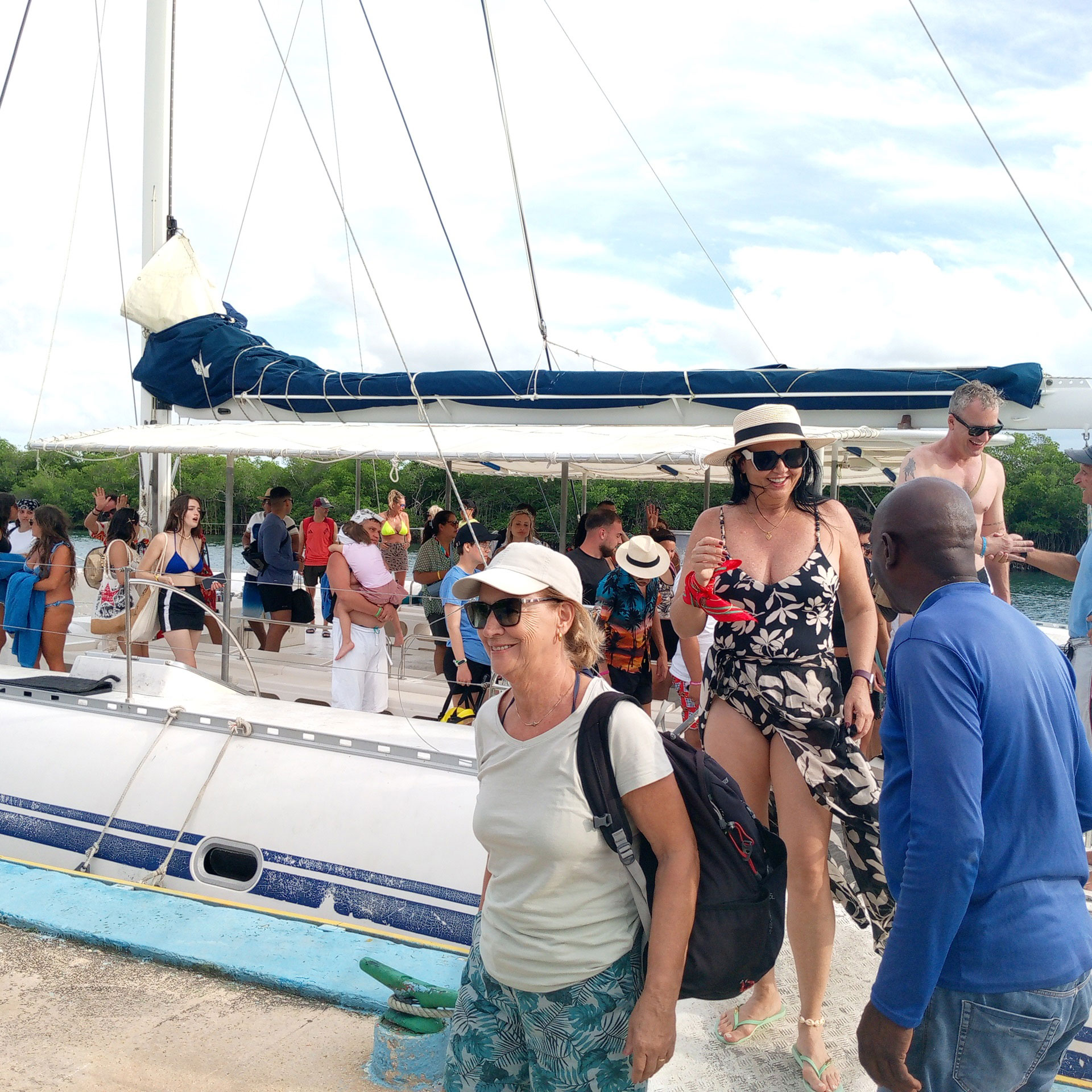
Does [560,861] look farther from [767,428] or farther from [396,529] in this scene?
[396,529]

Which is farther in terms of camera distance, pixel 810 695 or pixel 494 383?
pixel 494 383

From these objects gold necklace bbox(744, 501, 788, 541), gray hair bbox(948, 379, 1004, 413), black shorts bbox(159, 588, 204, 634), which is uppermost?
gray hair bbox(948, 379, 1004, 413)

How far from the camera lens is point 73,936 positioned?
3389 millimetres

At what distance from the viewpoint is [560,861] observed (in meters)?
1.88

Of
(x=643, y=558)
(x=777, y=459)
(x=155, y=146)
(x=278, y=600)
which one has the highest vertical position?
(x=155, y=146)

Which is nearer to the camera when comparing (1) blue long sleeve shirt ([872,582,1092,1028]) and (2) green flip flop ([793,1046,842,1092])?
(1) blue long sleeve shirt ([872,582,1092,1028])

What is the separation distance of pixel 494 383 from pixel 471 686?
247 centimetres

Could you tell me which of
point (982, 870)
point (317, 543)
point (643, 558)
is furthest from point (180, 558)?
point (982, 870)

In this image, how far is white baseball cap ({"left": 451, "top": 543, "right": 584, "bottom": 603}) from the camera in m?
1.95

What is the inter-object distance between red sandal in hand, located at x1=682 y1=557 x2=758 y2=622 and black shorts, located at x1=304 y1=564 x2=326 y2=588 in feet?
27.2

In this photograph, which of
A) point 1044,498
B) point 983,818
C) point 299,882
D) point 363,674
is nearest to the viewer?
point 983,818

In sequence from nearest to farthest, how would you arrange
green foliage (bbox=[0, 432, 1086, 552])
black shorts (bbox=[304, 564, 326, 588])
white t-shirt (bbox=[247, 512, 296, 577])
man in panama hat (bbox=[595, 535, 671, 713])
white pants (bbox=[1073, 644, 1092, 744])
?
1. white pants (bbox=[1073, 644, 1092, 744])
2. man in panama hat (bbox=[595, 535, 671, 713])
3. white t-shirt (bbox=[247, 512, 296, 577])
4. black shorts (bbox=[304, 564, 326, 588])
5. green foliage (bbox=[0, 432, 1086, 552])

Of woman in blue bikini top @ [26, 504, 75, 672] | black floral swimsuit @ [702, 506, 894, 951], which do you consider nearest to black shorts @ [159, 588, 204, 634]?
woman in blue bikini top @ [26, 504, 75, 672]

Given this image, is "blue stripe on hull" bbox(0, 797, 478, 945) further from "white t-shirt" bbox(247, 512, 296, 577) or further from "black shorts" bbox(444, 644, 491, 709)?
"white t-shirt" bbox(247, 512, 296, 577)
